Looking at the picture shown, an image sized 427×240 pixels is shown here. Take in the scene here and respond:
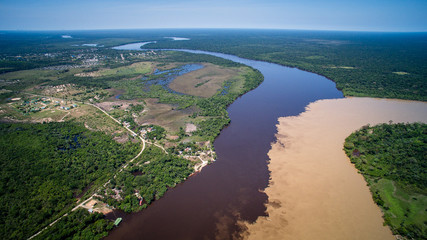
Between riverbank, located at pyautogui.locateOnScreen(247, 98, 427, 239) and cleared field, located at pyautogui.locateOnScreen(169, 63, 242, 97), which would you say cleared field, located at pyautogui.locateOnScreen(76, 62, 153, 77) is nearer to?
cleared field, located at pyautogui.locateOnScreen(169, 63, 242, 97)

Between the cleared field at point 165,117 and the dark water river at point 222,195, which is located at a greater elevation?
the cleared field at point 165,117

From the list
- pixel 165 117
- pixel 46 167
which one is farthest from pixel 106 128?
pixel 46 167

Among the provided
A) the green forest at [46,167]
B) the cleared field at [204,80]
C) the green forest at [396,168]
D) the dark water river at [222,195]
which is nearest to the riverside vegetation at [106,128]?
the green forest at [46,167]

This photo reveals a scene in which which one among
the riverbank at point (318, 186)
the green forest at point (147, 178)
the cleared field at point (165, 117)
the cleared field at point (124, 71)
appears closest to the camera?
the riverbank at point (318, 186)

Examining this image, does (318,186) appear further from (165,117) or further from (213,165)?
(165,117)

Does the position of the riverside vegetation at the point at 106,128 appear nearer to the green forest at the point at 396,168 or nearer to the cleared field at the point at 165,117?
the cleared field at the point at 165,117

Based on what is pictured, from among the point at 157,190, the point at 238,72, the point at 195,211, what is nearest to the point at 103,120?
A: the point at 157,190

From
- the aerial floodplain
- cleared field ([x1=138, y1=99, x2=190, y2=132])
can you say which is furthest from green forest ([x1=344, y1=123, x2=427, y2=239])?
cleared field ([x1=138, y1=99, x2=190, y2=132])
